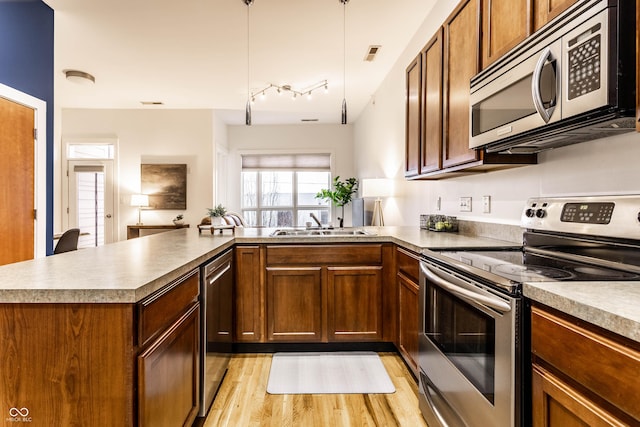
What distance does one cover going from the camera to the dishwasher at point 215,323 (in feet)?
5.74

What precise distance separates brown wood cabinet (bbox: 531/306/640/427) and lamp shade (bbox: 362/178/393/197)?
10.8 feet

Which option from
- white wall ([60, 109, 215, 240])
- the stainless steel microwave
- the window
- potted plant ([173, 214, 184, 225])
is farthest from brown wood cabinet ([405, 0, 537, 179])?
the window

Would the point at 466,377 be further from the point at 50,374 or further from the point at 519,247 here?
the point at 50,374

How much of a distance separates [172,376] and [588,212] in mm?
1655

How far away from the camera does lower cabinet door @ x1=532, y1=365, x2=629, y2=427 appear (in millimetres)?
788

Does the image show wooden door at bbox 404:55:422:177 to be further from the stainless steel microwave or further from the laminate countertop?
the stainless steel microwave

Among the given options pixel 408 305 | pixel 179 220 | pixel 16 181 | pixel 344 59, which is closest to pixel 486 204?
pixel 408 305

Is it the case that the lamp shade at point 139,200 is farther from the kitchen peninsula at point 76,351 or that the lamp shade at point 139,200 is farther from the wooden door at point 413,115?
the kitchen peninsula at point 76,351

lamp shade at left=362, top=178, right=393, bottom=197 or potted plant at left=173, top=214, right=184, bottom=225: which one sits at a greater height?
lamp shade at left=362, top=178, right=393, bottom=197

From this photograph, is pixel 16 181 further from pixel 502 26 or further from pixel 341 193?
pixel 341 193

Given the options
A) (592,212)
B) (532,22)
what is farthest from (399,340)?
(532,22)

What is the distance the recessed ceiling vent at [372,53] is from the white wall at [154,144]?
3423mm

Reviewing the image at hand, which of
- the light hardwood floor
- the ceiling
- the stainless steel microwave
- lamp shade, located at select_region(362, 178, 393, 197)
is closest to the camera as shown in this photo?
the stainless steel microwave

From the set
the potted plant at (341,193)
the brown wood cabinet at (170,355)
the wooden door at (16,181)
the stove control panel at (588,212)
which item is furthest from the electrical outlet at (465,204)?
the potted plant at (341,193)
